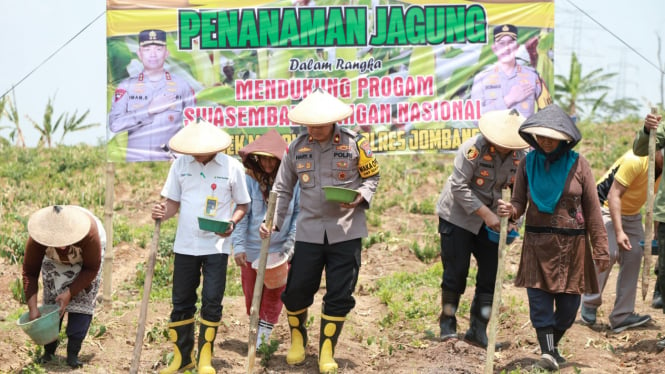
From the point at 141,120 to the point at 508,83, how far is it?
12.6ft

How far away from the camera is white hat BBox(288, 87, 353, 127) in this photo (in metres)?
6.47

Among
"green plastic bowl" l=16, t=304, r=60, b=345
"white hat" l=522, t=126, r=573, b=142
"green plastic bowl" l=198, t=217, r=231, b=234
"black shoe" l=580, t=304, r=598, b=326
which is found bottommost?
"black shoe" l=580, t=304, r=598, b=326

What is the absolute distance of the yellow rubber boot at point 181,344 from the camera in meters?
6.70

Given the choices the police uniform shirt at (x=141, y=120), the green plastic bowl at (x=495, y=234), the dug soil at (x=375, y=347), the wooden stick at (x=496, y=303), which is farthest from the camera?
the police uniform shirt at (x=141, y=120)

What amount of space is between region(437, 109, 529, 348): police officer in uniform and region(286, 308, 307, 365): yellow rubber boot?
1.18 meters

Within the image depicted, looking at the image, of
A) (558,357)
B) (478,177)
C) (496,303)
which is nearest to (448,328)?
(558,357)

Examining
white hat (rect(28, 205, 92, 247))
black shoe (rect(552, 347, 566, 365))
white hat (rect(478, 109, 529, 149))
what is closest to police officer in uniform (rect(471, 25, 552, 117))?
white hat (rect(478, 109, 529, 149))

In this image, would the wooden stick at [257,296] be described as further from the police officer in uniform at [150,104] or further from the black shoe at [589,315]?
the black shoe at [589,315]

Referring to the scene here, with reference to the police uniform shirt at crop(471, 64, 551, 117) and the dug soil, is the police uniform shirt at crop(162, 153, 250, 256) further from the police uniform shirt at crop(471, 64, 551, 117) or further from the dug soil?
the police uniform shirt at crop(471, 64, 551, 117)

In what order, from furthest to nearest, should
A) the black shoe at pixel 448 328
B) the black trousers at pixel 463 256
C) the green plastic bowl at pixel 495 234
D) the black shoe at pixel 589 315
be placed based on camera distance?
the black shoe at pixel 589 315 < the black shoe at pixel 448 328 < the black trousers at pixel 463 256 < the green plastic bowl at pixel 495 234

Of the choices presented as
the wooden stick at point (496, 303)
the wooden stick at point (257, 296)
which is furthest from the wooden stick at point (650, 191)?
the wooden stick at point (257, 296)

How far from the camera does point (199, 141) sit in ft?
21.8

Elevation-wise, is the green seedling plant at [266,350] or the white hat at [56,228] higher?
the white hat at [56,228]

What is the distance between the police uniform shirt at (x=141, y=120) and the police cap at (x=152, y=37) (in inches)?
12.9
